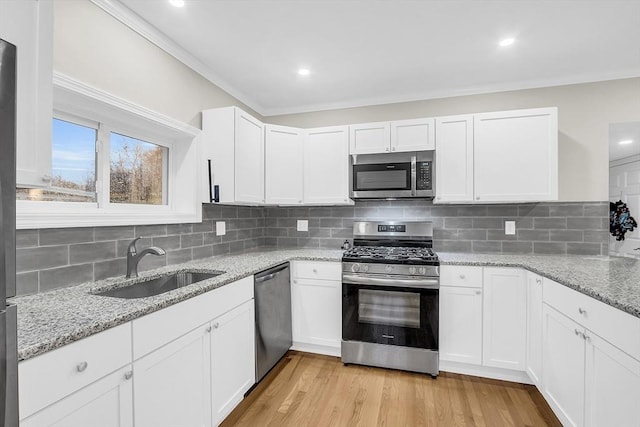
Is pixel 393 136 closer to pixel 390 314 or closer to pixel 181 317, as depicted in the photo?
pixel 390 314

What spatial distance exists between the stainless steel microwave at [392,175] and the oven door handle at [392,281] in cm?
77

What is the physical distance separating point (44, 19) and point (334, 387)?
8.30ft

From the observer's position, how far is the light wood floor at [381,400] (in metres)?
1.88

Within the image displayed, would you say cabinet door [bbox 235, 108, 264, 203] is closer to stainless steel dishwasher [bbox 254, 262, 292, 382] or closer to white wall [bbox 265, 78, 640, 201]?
stainless steel dishwasher [bbox 254, 262, 292, 382]

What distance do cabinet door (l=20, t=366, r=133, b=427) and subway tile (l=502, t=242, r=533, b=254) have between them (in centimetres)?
305

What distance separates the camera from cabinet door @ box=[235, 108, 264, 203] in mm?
2512

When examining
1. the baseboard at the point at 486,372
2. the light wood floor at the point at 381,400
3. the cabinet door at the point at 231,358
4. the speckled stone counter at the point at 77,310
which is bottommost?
the light wood floor at the point at 381,400

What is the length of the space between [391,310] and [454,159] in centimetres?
145

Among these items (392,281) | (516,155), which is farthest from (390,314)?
(516,155)

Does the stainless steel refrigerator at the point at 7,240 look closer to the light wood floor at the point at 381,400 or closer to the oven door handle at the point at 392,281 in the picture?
the light wood floor at the point at 381,400

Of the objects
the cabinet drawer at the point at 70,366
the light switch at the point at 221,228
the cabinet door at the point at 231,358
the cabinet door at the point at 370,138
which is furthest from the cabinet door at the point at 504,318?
the cabinet drawer at the point at 70,366

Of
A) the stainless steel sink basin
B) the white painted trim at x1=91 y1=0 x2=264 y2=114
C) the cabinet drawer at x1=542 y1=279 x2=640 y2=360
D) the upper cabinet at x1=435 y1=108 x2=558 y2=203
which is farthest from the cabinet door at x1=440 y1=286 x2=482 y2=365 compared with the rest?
the white painted trim at x1=91 y1=0 x2=264 y2=114

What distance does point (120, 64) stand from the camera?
1.79 metres

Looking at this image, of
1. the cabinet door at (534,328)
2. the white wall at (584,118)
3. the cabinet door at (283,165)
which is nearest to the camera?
the cabinet door at (534,328)
